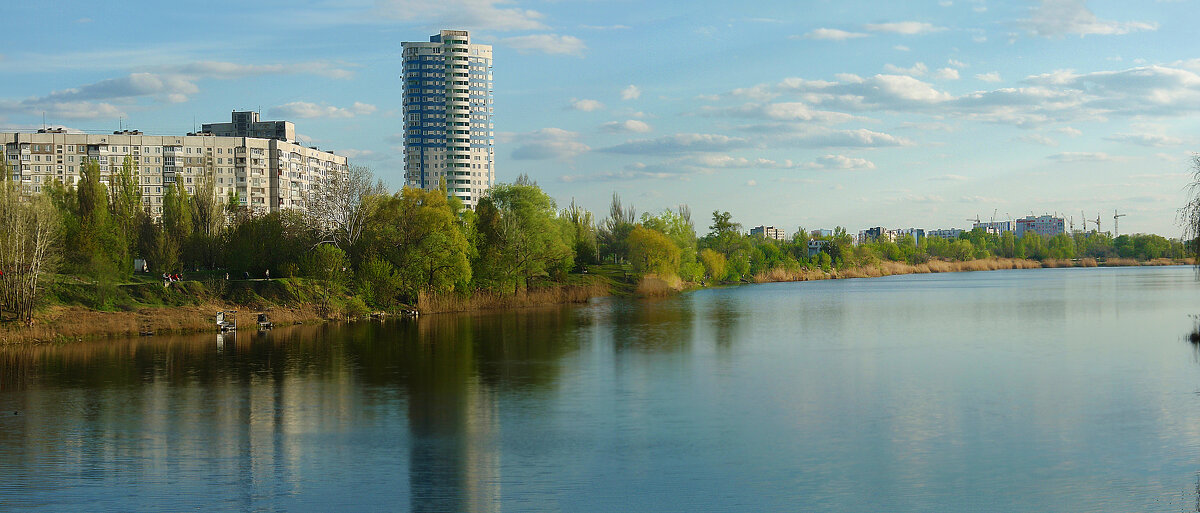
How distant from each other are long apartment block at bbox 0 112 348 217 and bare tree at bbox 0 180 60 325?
61717 mm

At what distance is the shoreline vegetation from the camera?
150 feet

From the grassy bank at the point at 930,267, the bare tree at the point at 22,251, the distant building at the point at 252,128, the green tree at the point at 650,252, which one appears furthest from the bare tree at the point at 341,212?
the distant building at the point at 252,128

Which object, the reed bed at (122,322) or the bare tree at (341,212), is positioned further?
the bare tree at (341,212)

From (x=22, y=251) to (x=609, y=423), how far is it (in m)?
34.2

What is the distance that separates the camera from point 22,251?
43.1 meters

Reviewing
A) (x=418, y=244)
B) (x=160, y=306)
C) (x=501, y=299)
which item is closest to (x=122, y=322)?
(x=160, y=306)

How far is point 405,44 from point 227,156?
81.1m

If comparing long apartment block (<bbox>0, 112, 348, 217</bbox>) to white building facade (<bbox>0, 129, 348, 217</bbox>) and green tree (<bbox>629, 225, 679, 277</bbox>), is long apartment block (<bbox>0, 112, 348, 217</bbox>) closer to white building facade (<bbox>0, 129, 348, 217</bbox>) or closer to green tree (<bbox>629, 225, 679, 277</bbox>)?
white building facade (<bbox>0, 129, 348, 217</bbox>)

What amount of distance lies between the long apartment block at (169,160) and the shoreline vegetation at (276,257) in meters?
43.1

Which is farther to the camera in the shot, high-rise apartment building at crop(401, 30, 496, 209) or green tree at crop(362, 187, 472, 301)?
high-rise apartment building at crop(401, 30, 496, 209)

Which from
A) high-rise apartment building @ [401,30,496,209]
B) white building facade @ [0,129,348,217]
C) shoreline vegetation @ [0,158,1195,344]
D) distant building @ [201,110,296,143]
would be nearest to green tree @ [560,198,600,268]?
shoreline vegetation @ [0,158,1195,344]

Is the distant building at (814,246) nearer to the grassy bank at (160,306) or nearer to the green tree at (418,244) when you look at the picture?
the green tree at (418,244)

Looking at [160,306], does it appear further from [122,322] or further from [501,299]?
[501,299]

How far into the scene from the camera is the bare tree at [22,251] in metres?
42.7
